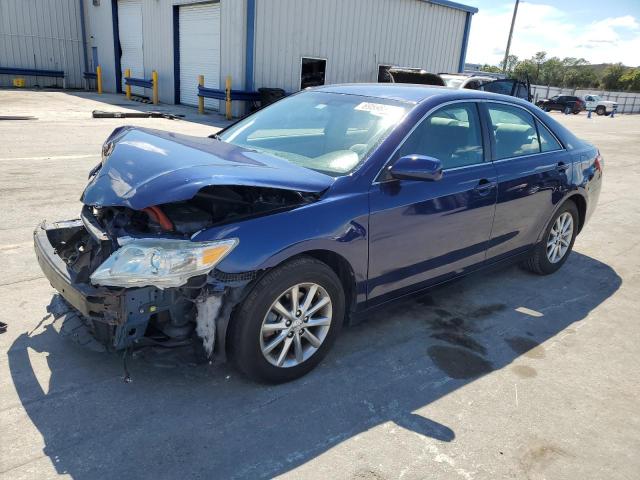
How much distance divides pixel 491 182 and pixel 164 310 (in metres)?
2.62

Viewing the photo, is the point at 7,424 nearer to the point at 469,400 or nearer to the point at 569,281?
the point at 469,400

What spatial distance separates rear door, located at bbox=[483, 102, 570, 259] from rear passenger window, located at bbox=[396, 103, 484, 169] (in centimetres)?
20

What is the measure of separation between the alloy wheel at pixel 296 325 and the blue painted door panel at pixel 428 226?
0.42 m

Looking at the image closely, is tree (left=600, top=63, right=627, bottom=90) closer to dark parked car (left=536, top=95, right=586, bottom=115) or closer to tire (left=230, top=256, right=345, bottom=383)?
dark parked car (left=536, top=95, right=586, bottom=115)

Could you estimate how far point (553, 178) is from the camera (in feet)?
15.2

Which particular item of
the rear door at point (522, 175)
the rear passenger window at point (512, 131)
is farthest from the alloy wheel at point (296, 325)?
the rear passenger window at point (512, 131)

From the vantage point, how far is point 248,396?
9.60 feet

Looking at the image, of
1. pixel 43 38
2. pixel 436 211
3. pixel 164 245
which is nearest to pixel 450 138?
pixel 436 211

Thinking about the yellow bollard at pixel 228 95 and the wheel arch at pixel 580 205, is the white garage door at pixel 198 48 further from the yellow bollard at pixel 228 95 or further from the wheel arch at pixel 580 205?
the wheel arch at pixel 580 205

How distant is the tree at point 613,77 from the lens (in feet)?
230

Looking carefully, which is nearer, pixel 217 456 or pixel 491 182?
pixel 217 456

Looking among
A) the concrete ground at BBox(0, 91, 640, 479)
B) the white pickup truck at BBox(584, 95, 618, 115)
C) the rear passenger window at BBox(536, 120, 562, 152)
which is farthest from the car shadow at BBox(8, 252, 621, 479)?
the white pickup truck at BBox(584, 95, 618, 115)

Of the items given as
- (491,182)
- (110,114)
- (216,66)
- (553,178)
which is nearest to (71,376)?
(491,182)

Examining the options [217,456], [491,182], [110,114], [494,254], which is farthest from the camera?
[110,114]
